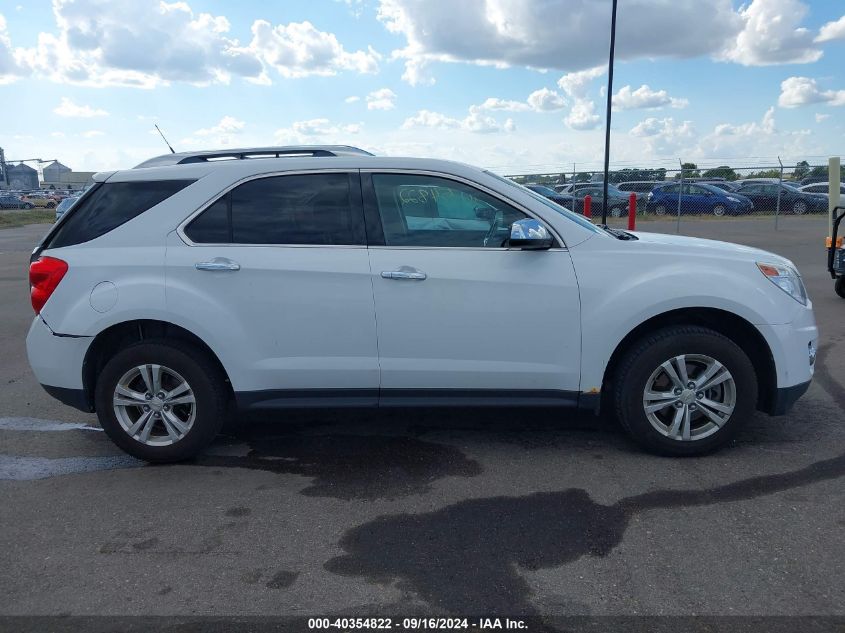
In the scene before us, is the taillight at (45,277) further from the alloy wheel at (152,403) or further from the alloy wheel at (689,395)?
the alloy wheel at (689,395)

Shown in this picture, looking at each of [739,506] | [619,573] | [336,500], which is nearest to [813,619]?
[619,573]

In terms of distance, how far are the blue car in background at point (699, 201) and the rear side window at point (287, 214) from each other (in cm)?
2444

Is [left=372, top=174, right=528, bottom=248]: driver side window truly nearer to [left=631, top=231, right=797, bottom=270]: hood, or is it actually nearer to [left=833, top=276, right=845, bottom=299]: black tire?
[left=631, top=231, right=797, bottom=270]: hood

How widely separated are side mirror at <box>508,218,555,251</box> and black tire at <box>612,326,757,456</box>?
2.77ft

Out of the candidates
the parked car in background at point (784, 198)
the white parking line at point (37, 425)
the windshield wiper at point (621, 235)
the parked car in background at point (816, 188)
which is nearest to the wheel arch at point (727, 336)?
the windshield wiper at point (621, 235)

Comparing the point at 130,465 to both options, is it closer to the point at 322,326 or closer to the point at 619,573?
the point at 322,326

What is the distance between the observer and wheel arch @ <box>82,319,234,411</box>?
451 cm

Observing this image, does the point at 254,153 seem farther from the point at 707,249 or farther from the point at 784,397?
the point at 784,397

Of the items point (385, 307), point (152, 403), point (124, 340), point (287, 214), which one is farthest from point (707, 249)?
point (124, 340)

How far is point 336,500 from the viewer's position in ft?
13.4

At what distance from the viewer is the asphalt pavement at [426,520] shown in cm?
310

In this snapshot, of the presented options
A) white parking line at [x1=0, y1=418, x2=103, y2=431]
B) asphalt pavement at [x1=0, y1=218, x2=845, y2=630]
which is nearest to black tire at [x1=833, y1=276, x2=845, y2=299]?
asphalt pavement at [x1=0, y1=218, x2=845, y2=630]

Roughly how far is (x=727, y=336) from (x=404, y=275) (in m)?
2.06

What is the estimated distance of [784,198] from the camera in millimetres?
27406
